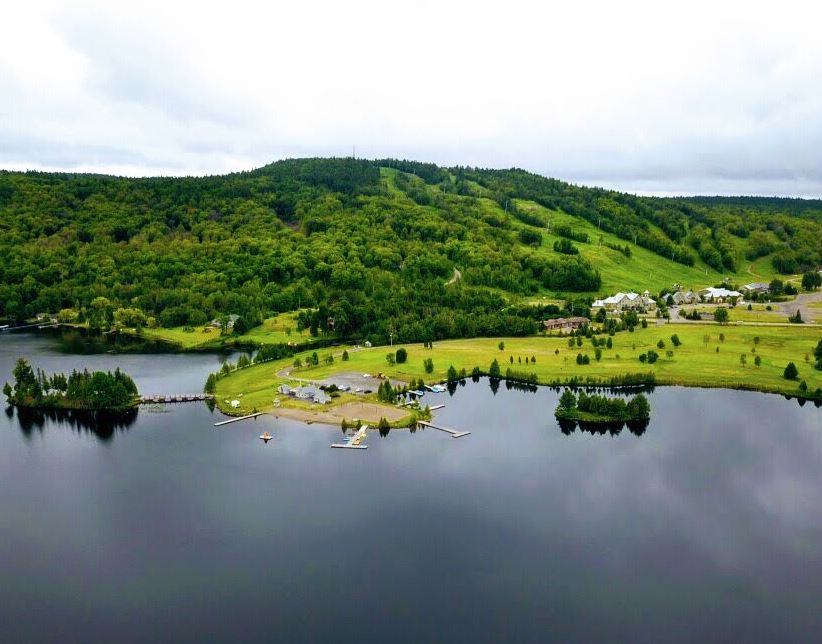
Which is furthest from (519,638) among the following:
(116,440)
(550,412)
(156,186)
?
(156,186)

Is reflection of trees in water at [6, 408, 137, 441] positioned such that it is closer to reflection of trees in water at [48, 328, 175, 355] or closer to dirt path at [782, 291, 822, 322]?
reflection of trees in water at [48, 328, 175, 355]

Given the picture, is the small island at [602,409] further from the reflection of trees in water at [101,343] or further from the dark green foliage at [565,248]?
the dark green foliage at [565,248]

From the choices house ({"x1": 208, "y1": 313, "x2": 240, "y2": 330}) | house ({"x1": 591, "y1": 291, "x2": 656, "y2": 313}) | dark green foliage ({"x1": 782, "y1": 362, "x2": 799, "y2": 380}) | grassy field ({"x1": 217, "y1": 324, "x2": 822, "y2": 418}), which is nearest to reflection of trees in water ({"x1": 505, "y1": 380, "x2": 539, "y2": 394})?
grassy field ({"x1": 217, "y1": 324, "x2": 822, "y2": 418})

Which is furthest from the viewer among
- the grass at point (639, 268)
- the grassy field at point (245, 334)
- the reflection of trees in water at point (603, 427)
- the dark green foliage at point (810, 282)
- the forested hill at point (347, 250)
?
the grass at point (639, 268)

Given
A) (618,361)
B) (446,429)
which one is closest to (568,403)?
(446,429)

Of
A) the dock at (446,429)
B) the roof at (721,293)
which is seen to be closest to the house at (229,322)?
the dock at (446,429)

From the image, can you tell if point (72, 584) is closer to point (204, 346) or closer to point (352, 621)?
point (352, 621)

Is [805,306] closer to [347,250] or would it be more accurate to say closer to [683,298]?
[683,298]
